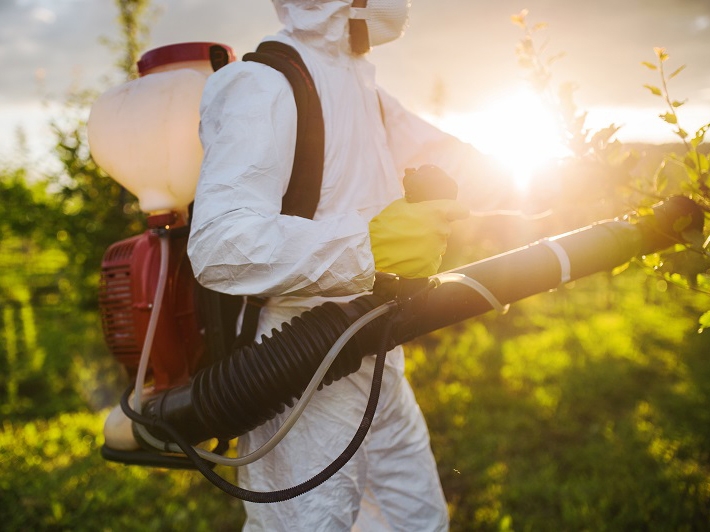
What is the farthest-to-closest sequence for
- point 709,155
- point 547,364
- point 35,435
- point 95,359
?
point 95,359 < point 547,364 < point 35,435 < point 709,155

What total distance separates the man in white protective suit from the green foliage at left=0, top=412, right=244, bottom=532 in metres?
1.68

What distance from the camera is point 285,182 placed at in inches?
53.9

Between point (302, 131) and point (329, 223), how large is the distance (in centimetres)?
→ 34

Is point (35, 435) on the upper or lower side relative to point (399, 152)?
lower

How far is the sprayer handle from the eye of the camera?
46.9 inches

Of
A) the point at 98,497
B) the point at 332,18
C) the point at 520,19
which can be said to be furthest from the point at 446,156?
the point at 98,497

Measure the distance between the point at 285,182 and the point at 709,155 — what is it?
41.6 inches

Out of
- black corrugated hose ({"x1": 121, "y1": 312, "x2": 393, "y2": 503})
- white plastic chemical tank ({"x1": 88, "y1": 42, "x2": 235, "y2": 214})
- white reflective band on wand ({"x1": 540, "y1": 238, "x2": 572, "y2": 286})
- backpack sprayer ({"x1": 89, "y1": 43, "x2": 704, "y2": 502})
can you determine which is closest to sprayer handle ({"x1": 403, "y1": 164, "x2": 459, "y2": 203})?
backpack sprayer ({"x1": 89, "y1": 43, "x2": 704, "y2": 502})

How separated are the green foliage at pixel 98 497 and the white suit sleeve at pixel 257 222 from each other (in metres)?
2.29

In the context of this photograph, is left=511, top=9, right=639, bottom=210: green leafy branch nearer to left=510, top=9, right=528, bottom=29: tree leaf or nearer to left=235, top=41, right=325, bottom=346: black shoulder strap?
left=510, top=9, right=528, bottom=29: tree leaf

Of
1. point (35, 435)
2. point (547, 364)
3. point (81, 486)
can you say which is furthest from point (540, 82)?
point (35, 435)

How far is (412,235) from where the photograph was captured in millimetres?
1150

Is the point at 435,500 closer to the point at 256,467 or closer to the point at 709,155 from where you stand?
the point at 256,467

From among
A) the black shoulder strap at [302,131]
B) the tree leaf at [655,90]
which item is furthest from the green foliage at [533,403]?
the black shoulder strap at [302,131]
